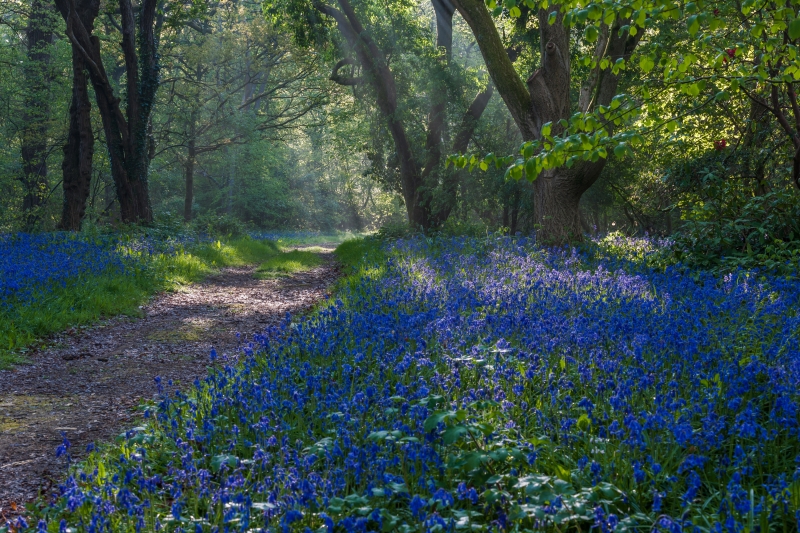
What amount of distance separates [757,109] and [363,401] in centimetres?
1261

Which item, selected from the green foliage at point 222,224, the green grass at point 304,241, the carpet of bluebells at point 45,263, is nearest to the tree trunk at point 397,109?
the green grass at point 304,241

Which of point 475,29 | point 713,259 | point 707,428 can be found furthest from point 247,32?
point 707,428

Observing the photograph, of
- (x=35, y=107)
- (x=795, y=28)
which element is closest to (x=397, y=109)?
(x=35, y=107)

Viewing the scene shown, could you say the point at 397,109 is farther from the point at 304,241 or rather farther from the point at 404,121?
the point at 304,241

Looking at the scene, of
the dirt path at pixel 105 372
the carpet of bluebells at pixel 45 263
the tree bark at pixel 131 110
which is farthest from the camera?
the tree bark at pixel 131 110

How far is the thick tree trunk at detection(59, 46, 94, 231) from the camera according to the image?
679 inches

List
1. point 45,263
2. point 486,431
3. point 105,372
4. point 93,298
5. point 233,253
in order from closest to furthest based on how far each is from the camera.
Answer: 1. point 486,431
2. point 105,372
3. point 93,298
4. point 45,263
5. point 233,253

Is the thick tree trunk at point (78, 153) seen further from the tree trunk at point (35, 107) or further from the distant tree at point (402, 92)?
the distant tree at point (402, 92)

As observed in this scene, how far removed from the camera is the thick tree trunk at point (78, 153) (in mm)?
17250

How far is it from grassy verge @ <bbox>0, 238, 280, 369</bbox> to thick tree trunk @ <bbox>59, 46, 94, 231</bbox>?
4.95 metres

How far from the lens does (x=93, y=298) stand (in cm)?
921

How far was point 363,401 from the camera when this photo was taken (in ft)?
12.6

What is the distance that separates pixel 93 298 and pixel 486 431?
8119 millimetres

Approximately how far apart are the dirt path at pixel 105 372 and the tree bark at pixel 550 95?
5.16 meters
